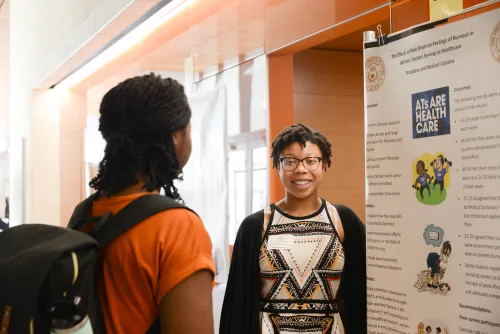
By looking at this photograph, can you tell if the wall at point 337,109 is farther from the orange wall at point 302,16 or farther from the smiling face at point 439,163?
the smiling face at point 439,163

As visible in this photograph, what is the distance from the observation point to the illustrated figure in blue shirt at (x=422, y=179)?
2283 mm

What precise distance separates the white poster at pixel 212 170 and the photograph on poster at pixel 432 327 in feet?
Result: 6.60

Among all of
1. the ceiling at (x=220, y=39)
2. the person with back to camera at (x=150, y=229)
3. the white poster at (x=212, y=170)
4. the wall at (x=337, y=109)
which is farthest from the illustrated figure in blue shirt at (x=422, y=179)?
the wall at (x=337, y=109)

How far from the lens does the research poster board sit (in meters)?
2.02

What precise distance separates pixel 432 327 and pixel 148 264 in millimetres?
1231

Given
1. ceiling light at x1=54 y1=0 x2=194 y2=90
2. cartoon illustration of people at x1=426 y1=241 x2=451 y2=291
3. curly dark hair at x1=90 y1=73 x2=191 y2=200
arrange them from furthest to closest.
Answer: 1. ceiling light at x1=54 y1=0 x2=194 y2=90
2. cartoon illustration of people at x1=426 y1=241 x2=451 y2=291
3. curly dark hair at x1=90 y1=73 x2=191 y2=200

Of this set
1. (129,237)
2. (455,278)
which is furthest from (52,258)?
(455,278)

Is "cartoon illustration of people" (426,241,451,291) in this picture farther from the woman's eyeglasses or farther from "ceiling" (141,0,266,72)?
"ceiling" (141,0,266,72)

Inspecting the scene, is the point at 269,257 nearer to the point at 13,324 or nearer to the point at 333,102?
the point at 13,324

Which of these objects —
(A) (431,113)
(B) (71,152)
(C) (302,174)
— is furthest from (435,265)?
(B) (71,152)

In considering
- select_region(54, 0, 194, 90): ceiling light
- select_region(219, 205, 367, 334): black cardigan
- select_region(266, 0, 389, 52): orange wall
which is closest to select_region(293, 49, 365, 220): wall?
select_region(266, 0, 389, 52): orange wall

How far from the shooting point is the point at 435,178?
7.37 feet

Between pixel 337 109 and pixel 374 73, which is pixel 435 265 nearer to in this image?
pixel 374 73

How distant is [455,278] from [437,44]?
82cm
